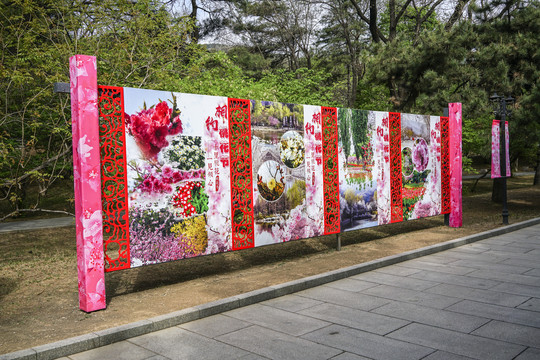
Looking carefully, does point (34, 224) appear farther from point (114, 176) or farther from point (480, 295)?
point (480, 295)

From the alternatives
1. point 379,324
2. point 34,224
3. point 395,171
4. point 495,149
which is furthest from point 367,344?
point 34,224

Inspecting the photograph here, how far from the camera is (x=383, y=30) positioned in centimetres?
3406

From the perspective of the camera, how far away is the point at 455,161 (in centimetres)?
1294

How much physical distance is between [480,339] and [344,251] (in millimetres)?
5258

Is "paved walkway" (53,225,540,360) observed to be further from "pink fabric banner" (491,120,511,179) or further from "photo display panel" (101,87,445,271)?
"pink fabric banner" (491,120,511,179)

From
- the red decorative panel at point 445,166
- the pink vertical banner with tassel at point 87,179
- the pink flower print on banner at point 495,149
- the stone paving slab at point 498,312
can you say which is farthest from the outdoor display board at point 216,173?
the stone paving slab at point 498,312

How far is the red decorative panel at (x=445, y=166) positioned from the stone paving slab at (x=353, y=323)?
16.2 feet

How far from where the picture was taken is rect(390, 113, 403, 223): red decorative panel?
446 inches

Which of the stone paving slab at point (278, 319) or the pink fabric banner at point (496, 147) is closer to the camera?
the stone paving slab at point (278, 319)

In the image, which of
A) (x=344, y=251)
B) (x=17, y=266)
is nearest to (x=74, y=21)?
(x=17, y=266)

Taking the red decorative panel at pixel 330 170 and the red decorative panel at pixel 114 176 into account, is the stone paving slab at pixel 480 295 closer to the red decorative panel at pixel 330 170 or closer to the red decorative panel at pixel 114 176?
the red decorative panel at pixel 330 170

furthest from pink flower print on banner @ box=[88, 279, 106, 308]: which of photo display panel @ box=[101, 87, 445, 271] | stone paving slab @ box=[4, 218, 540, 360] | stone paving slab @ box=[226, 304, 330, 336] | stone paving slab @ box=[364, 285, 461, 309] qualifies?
stone paving slab @ box=[364, 285, 461, 309]

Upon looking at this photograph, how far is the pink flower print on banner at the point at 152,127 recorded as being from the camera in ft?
21.9

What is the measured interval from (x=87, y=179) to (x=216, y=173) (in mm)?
2284
